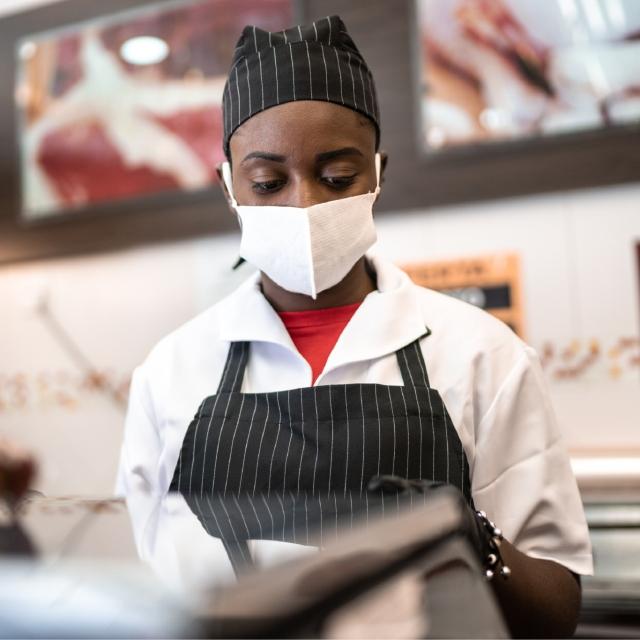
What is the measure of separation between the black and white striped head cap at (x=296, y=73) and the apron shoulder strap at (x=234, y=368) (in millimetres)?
336

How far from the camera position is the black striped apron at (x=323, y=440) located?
1.10 meters

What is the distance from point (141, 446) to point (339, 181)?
1.79 ft

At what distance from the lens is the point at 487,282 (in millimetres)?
2424

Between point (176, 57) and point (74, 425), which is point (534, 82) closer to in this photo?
point (176, 57)

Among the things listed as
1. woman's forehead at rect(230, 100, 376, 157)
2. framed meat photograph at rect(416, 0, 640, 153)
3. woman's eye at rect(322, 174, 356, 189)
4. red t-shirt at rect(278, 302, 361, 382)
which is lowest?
red t-shirt at rect(278, 302, 361, 382)

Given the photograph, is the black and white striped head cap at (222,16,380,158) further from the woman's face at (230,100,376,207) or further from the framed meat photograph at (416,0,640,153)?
the framed meat photograph at (416,0,640,153)

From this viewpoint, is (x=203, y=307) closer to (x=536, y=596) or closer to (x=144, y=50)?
(x=144, y=50)

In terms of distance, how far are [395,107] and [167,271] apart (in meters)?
1.02

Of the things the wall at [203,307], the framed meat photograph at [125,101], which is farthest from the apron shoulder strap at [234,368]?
the framed meat photograph at [125,101]

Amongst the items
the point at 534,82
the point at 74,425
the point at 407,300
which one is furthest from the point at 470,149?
the point at 74,425

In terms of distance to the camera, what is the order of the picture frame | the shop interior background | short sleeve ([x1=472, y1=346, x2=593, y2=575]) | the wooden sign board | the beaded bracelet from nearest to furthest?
the beaded bracelet
short sleeve ([x1=472, y1=346, x2=593, y2=575])
the shop interior background
the wooden sign board
the picture frame

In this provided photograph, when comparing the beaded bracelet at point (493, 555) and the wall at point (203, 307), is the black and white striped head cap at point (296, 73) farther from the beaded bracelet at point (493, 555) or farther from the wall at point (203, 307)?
the wall at point (203, 307)

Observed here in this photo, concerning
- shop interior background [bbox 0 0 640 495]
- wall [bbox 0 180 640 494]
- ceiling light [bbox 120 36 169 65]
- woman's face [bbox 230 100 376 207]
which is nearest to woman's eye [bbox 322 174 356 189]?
woman's face [bbox 230 100 376 207]

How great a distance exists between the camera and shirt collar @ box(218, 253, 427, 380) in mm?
1210
